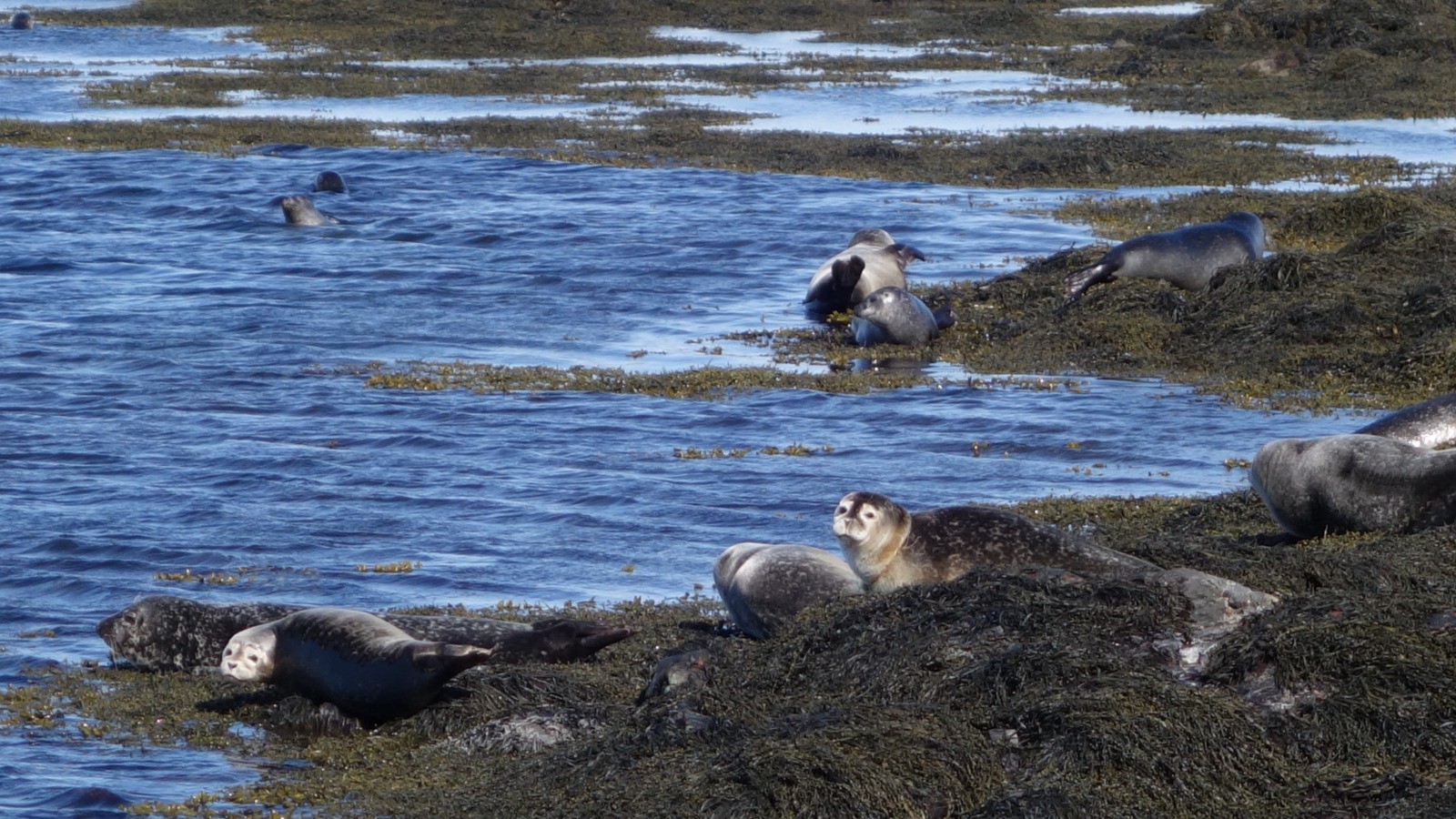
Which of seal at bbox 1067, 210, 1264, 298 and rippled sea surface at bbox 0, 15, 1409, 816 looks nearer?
rippled sea surface at bbox 0, 15, 1409, 816

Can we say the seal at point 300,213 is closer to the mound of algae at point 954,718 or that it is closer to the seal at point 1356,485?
the mound of algae at point 954,718

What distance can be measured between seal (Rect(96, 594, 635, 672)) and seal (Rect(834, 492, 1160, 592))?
926 millimetres

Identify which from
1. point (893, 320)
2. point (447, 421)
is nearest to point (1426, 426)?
point (893, 320)

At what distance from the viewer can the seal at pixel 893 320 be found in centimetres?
1327

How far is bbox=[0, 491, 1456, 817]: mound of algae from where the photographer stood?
4.59 meters

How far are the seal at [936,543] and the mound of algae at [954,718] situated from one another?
1.14 feet

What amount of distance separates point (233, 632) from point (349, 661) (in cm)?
95

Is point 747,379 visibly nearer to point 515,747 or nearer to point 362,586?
point 362,586

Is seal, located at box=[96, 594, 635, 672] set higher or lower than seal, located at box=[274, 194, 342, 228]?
higher

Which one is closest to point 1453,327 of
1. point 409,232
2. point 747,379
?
point 747,379

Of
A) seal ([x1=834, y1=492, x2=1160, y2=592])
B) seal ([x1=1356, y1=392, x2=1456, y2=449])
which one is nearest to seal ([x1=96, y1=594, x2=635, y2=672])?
seal ([x1=834, y1=492, x2=1160, y2=592])

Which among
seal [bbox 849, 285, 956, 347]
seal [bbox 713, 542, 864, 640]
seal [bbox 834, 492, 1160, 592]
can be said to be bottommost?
seal [bbox 849, 285, 956, 347]

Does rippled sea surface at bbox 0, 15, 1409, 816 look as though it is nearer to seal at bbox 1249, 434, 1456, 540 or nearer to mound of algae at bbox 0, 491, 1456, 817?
mound of algae at bbox 0, 491, 1456, 817

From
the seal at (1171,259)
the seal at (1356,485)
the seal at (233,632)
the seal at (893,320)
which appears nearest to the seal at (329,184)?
the seal at (893,320)
